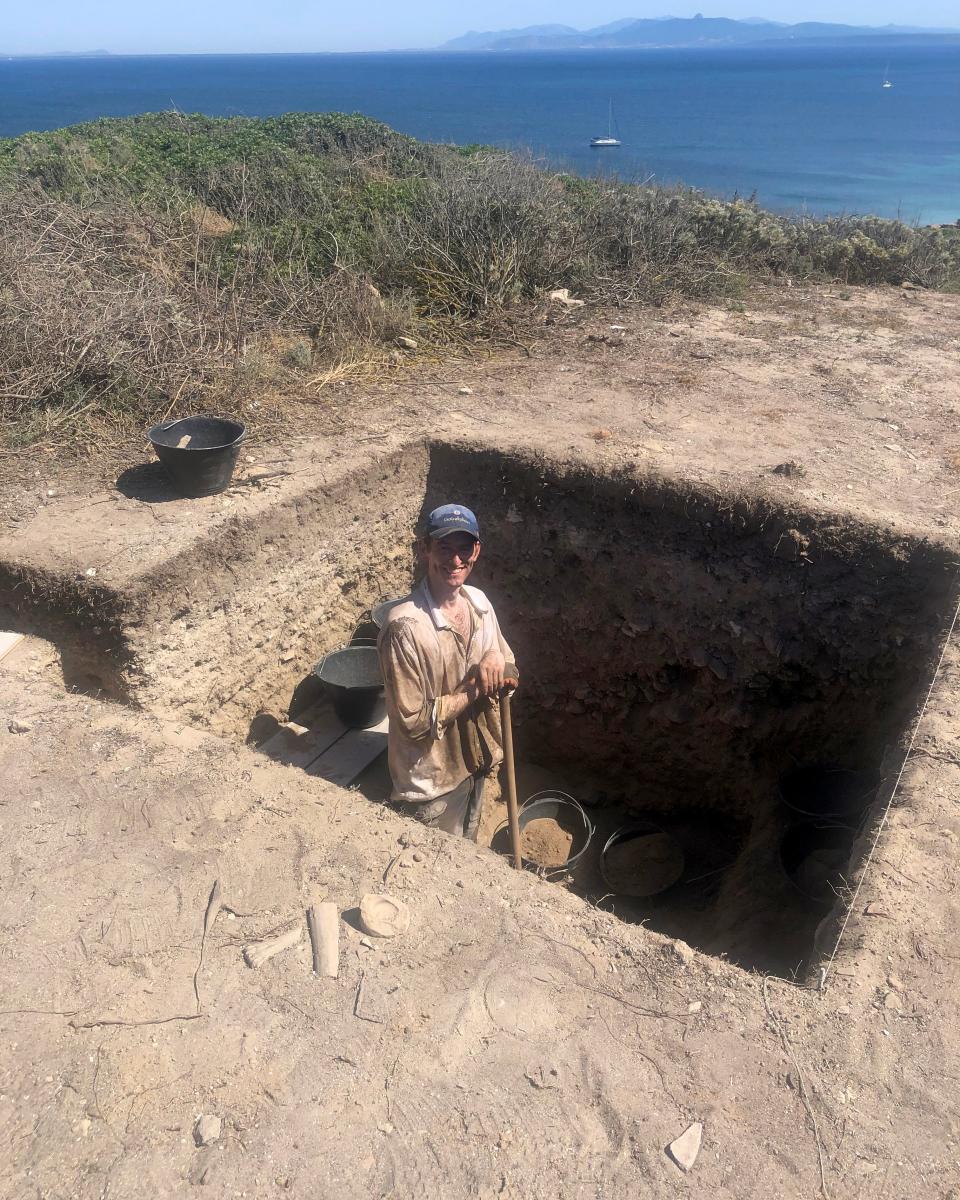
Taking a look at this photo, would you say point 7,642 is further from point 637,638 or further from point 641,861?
point 641,861

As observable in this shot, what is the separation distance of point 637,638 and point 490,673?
2489mm

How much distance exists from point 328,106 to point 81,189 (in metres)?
90.3

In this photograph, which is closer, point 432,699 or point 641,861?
point 432,699

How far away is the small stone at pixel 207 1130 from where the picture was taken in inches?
101

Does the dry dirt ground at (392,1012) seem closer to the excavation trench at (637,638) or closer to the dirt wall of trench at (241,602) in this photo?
the dirt wall of trench at (241,602)

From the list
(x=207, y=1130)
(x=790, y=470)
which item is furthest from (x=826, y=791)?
(x=207, y=1130)

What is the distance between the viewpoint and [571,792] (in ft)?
22.5

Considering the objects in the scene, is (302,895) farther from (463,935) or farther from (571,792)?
(571,792)

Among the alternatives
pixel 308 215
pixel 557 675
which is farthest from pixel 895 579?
pixel 308 215

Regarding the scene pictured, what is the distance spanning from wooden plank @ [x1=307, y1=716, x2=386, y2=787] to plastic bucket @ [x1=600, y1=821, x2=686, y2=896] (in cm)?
185

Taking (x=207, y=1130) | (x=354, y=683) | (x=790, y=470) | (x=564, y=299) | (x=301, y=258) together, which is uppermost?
(x=301, y=258)

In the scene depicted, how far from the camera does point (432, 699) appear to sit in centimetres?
399

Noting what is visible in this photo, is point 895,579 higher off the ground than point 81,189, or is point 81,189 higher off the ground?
point 81,189

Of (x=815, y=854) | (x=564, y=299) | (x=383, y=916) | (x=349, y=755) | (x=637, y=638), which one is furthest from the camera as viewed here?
(x=564, y=299)
